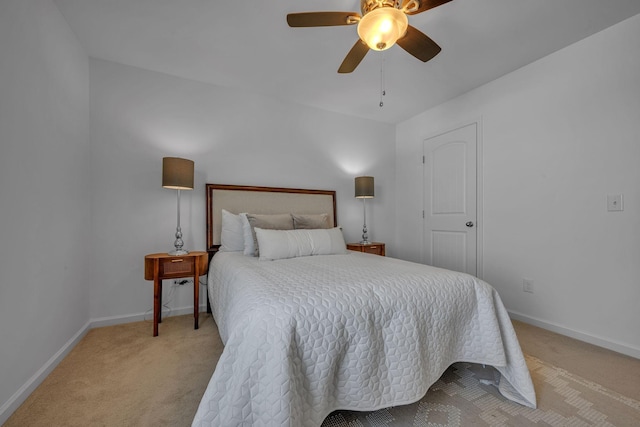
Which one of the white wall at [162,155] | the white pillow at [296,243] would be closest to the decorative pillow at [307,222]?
the white pillow at [296,243]

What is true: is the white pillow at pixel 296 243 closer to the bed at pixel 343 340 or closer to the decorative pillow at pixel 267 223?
the decorative pillow at pixel 267 223

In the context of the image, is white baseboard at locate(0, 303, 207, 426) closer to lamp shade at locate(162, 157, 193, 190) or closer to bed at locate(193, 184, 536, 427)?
bed at locate(193, 184, 536, 427)

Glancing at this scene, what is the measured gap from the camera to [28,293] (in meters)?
1.55

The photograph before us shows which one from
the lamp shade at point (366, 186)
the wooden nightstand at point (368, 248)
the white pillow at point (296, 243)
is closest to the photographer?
the white pillow at point (296, 243)

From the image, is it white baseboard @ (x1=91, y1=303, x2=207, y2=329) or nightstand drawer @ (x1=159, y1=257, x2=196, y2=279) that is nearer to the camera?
nightstand drawer @ (x1=159, y1=257, x2=196, y2=279)

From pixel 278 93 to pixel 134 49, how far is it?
139 centimetres

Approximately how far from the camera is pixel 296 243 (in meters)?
2.34

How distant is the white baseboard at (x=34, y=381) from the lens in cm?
133

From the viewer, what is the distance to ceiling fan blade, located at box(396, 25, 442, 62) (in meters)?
1.57

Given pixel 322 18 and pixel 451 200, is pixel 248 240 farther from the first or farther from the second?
pixel 451 200

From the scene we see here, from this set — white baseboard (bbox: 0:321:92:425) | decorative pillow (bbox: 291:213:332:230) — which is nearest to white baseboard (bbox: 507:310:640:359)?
decorative pillow (bbox: 291:213:332:230)

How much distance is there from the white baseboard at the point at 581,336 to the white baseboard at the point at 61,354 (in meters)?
3.23

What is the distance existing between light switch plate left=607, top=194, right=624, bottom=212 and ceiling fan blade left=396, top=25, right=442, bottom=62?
180cm

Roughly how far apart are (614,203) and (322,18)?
2546mm
